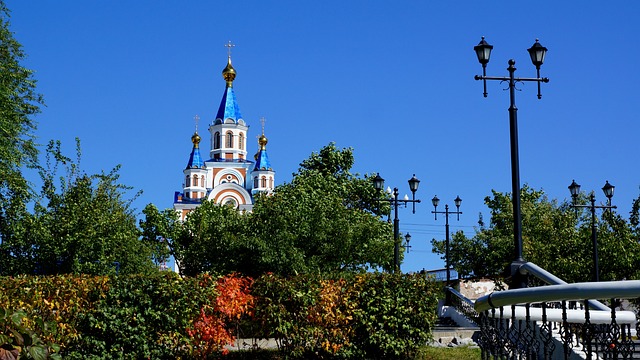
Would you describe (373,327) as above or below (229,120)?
below

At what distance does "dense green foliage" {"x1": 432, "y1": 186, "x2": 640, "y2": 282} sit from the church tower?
123 feet

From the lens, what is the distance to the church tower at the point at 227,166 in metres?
88.6

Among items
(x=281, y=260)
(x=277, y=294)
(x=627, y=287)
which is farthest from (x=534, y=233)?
(x=627, y=287)

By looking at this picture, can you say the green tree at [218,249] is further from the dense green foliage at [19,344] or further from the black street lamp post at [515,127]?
the dense green foliage at [19,344]

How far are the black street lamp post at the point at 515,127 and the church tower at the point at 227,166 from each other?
7201cm

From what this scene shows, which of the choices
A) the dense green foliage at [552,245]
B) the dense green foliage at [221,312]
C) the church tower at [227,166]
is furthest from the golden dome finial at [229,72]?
the dense green foliage at [221,312]

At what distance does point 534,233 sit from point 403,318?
24.5 m

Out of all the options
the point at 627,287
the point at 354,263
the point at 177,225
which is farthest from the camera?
the point at 177,225

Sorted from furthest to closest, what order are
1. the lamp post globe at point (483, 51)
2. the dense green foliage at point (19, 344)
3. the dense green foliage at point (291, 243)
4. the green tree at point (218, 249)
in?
the green tree at point (218, 249) → the dense green foliage at point (291, 243) → the lamp post globe at point (483, 51) → the dense green foliage at point (19, 344)

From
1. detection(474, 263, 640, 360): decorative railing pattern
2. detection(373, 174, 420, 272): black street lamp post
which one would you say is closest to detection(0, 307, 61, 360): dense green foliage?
detection(474, 263, 640, 360): decorative railing pattern

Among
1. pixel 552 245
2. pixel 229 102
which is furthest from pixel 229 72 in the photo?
pixel 552 245

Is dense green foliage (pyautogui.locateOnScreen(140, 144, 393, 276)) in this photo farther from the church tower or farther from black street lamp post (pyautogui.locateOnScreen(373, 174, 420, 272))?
the church tower

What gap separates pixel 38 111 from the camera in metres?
31.1

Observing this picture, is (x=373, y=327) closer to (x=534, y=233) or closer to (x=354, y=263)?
(x=354, y=263)
